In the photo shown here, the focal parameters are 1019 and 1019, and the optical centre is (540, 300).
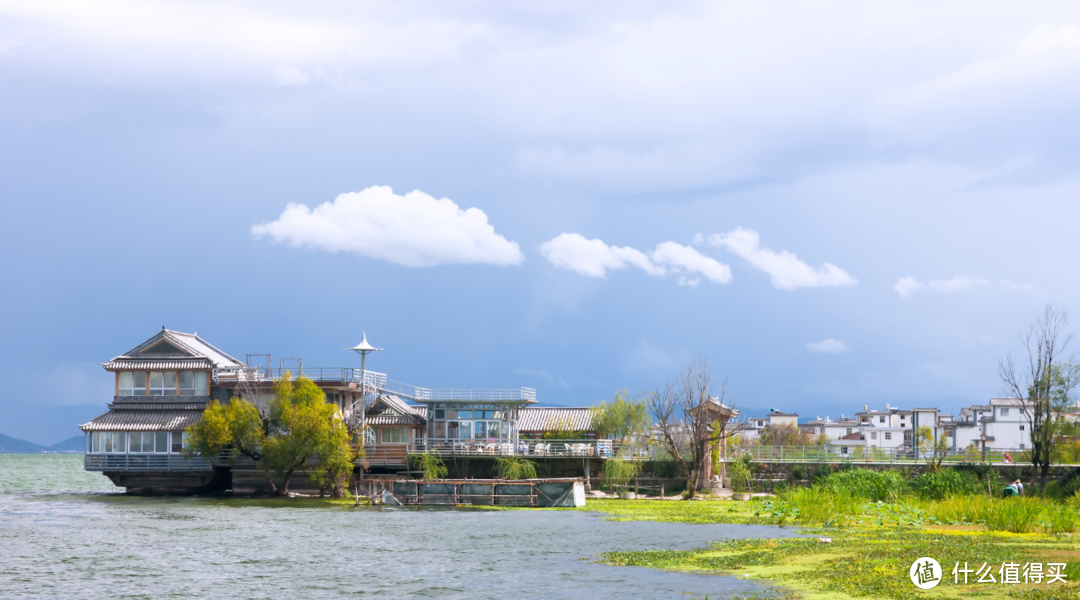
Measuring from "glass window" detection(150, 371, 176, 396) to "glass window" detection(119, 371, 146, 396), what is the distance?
68cm

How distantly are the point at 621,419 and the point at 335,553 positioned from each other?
46.4 m

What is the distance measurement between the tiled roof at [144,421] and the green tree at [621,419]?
3014 cm

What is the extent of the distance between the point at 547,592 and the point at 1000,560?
11754mm

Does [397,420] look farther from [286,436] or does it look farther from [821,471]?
[821,471]

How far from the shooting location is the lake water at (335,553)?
27.1 metres

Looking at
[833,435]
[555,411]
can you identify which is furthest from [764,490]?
[833,435]

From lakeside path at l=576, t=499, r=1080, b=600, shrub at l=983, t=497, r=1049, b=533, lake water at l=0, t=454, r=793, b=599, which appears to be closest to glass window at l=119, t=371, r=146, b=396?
lake water at l=0, t=454, r=793, b=599

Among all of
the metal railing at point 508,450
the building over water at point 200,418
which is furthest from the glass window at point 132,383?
the metal railing at point 508,450

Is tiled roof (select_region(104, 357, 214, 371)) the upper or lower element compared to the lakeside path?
upper

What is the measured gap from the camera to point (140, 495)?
71438 millimetres

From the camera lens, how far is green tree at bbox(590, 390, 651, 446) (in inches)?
3150

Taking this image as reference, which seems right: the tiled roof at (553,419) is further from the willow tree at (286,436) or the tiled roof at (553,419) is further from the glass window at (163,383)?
the glass window at (163,383)

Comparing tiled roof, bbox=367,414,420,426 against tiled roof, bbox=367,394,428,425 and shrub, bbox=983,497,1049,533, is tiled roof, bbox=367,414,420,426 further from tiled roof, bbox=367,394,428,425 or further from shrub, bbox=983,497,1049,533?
shrub, bbox=983,497,1049,533

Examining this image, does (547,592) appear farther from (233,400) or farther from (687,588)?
(233,400)
